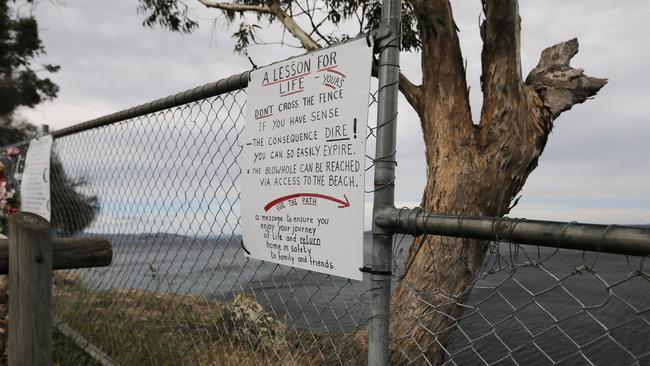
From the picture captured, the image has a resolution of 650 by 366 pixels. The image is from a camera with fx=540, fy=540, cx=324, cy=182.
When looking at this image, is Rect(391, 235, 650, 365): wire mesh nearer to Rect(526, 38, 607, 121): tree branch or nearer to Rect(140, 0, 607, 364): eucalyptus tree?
Rect(140, 0, 607, 364): eucalyptus tree

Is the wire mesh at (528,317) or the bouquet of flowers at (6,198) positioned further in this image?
the bouquet of flowers at (6,198)

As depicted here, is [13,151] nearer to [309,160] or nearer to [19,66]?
[309,160]

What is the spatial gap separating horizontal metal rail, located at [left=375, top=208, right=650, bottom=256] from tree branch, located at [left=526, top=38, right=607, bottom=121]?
3.39m

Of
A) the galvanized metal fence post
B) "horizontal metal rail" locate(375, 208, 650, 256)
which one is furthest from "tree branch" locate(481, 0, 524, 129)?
"horizontal metal rail" locate(375, 208, 650, 256)

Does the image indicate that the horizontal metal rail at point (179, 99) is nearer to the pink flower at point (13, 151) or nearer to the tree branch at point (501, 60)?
the tree branch at point (501, 60)

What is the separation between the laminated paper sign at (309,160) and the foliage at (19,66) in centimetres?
2141

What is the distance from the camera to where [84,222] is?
5.90m

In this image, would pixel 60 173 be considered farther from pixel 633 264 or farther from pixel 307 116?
pixel 633 264

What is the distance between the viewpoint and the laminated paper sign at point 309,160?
1.72 meters

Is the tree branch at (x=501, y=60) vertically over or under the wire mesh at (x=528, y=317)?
over

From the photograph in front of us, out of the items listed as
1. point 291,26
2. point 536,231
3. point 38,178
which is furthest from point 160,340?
point 291,26

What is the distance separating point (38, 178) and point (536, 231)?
542cm

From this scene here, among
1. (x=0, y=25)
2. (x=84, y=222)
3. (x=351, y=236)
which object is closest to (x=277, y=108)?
(x=351, y=236)

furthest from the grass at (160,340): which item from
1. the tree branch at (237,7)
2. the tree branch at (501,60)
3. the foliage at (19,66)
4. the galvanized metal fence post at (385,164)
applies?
the foliage at (19,66)
